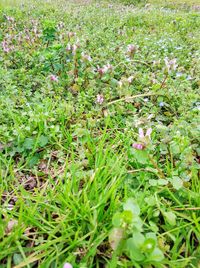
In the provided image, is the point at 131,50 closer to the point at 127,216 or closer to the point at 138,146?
the point at 138,146

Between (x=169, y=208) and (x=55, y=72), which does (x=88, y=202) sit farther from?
(x=55, y=72)

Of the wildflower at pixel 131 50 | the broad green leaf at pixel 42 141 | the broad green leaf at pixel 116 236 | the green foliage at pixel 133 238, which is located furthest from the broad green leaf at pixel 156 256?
the wildflower at pixel 131 50

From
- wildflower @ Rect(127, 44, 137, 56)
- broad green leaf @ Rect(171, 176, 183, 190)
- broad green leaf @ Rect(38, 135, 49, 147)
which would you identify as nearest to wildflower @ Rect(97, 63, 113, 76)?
wildflower @ Rect(127, 44, 137, 56)

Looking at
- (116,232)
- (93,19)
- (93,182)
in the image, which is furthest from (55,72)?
(93,19)

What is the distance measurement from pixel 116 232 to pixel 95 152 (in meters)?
0.80

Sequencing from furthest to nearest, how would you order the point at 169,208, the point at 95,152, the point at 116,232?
the point at 95,152 → the point at 169,208 → the point at 116,232

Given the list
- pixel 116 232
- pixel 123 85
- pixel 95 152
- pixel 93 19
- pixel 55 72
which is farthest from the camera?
pixel 93 19

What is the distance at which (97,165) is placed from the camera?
1.92 meters

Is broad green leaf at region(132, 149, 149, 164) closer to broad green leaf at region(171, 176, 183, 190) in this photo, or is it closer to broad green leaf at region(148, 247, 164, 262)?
broad green leaf at region(171, 176, 183, 190)

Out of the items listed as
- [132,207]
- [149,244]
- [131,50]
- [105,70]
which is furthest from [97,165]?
[131,50]

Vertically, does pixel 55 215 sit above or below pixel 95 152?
below

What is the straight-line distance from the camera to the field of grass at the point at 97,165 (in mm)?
1503

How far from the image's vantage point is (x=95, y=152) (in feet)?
6.89

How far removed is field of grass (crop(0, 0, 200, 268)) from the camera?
1.50 metres
